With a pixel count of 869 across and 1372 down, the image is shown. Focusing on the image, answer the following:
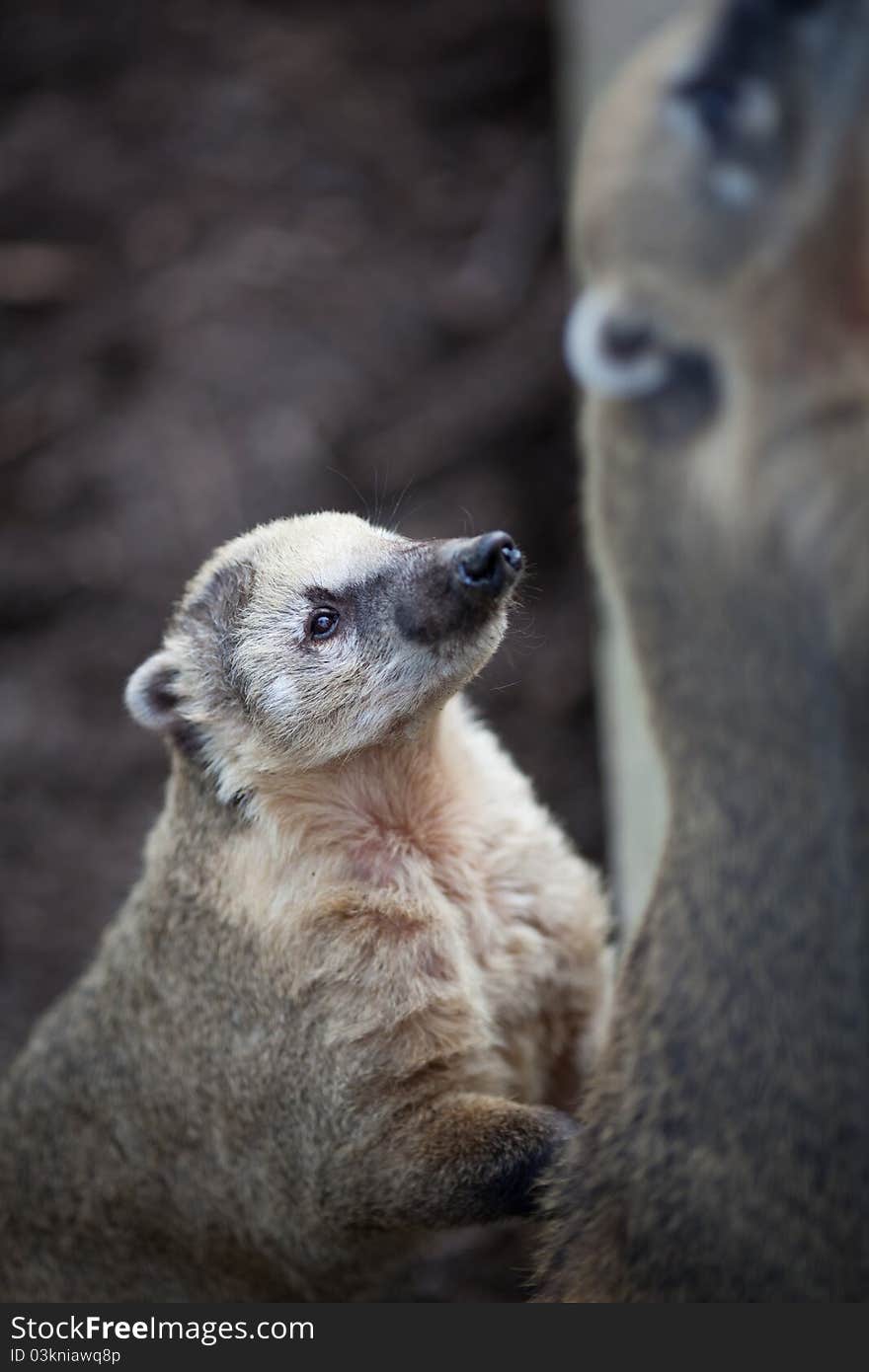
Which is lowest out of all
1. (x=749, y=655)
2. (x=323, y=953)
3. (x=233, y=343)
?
(x=323, y=953)

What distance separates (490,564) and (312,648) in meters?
0.50

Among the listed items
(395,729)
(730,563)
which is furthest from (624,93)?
(395,729)

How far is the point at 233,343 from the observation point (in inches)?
239

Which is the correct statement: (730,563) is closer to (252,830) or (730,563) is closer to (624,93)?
(624,93)

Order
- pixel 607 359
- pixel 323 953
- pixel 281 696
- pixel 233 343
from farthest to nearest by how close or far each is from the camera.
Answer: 1. pixel 233 343
2. pixel 281 696
3. pixel 323 953
4. pixel 607 359

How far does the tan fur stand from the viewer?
5.95 feet

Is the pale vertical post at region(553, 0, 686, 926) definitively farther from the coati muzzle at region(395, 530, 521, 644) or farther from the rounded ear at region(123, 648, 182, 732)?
the rounded ear at region(123, 648, 182, 732)

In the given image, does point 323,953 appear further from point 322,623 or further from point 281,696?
point 322,623

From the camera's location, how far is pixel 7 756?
5.32 m

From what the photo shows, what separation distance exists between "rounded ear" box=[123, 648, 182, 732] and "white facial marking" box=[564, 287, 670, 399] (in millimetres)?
1197

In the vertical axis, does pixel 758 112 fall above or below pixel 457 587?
above

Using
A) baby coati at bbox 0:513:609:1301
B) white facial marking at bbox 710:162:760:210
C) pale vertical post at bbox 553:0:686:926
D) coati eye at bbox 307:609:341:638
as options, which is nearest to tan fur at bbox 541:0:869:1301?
white facial marking at bbox 710:162:760:210

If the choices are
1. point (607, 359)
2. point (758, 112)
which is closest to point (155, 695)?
point (607, 359)

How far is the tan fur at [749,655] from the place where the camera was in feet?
5.95
